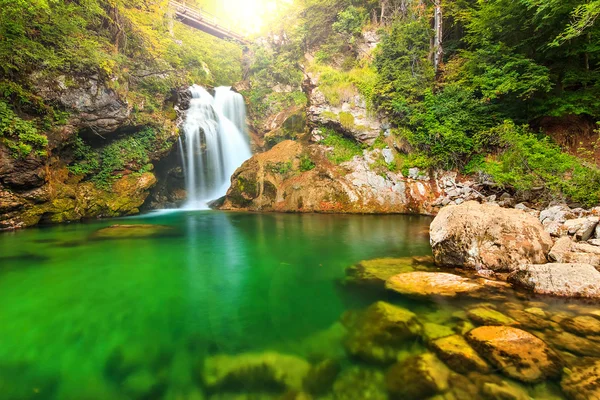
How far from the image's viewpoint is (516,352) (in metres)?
2.74

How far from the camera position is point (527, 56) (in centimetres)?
1073

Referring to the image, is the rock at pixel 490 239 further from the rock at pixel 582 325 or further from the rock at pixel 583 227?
the rock at pixel 582 325

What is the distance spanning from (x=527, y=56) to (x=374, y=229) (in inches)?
372

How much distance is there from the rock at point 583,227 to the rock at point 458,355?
446cm

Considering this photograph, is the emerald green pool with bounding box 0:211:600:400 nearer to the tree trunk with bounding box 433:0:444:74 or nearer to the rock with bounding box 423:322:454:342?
the rock with bounding box 423:322:454:342

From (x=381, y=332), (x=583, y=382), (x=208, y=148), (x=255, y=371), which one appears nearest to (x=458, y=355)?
(x=381, y=332)

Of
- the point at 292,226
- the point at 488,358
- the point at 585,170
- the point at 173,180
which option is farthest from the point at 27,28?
the point at 585,170

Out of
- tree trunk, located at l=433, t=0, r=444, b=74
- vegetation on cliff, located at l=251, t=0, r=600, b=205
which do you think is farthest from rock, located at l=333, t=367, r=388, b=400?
tree trunk, located at l=433, t=0, r=444, b=74

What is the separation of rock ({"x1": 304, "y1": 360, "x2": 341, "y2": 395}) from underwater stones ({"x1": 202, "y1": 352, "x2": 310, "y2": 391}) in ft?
0.21

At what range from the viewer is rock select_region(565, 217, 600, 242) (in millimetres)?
5273

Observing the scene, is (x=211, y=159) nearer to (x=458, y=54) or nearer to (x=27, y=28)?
(x=27, y=28)

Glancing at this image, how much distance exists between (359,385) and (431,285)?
259 centimetres

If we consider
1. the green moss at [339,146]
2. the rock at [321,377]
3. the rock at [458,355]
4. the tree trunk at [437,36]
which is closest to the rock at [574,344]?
the rock at [458,355]

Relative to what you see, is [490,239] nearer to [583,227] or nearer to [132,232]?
[583,227]
